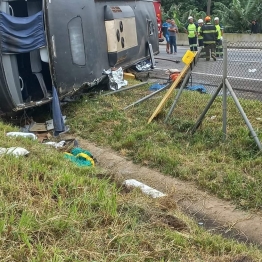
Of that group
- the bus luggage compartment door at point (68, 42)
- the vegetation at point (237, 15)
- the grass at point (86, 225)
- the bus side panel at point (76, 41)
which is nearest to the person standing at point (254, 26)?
the vegetation at point (237, 15)

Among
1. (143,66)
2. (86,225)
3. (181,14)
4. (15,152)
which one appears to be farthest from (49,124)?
(181,14)

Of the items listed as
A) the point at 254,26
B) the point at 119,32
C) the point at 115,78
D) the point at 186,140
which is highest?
the point at 119,32

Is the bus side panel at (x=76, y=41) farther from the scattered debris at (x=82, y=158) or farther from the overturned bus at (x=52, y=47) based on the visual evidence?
the scattered debris at (x=82, y=158)

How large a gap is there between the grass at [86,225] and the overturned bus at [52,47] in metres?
3.38

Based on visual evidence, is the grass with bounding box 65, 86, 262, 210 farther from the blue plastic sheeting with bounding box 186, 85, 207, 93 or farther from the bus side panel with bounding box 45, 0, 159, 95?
the bus side panel with bounding box 45, 0, 159, 95

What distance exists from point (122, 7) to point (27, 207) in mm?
8207

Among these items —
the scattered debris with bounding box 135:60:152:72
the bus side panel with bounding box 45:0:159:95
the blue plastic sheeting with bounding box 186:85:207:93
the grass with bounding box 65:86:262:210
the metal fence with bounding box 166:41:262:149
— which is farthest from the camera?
the scattered debris with bounding box 135:60:152:72

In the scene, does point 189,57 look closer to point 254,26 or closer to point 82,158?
point 82,158

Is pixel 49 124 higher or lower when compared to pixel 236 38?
higher

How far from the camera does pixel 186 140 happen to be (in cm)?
642

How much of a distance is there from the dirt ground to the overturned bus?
2.18 metres

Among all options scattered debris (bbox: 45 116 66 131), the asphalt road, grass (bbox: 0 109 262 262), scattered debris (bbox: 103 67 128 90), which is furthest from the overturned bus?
grass (bbox: 0 109 262 262)

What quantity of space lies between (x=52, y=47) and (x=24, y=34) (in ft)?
1.78

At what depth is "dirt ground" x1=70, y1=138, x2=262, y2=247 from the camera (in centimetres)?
427
